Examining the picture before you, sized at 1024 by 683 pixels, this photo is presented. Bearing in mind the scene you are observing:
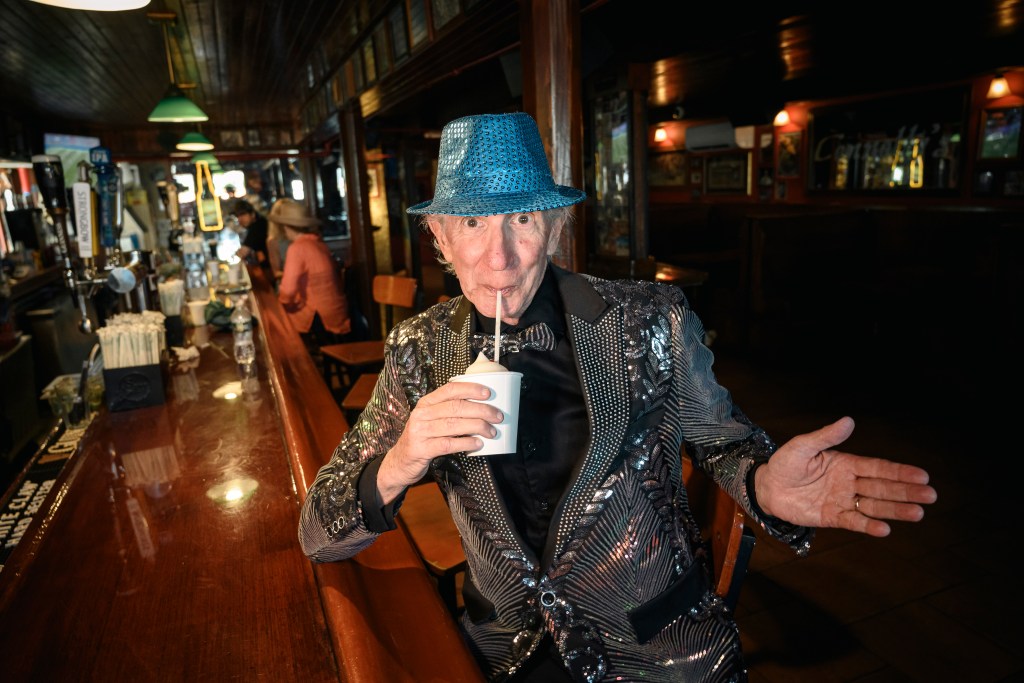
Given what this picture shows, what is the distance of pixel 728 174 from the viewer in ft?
38.5

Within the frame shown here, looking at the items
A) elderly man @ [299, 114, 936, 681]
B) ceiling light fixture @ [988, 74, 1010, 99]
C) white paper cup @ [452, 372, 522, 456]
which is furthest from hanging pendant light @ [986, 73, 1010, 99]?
white paper cup @ [452, 372, 522, 456]

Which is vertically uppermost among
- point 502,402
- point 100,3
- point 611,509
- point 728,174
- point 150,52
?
point 150,52

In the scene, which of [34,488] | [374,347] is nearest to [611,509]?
[34,488]

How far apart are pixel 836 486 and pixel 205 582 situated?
1.22 metres

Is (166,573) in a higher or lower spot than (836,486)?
lower

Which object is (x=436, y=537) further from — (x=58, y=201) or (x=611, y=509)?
(x=58, y=201)

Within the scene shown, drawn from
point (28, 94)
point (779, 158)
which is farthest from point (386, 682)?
point (779, 158)

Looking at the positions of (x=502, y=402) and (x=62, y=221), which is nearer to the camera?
(x=502, y=402)

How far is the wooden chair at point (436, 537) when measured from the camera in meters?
1.98

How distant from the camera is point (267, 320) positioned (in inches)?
164

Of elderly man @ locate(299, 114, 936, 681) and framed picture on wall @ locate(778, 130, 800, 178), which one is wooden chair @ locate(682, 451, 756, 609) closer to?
elderly man @ locate(299, 114, 936, 681)

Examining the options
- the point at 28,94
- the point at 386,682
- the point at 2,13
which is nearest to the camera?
the point at 386,682

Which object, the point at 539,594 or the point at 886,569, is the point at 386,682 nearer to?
the point at 539,594

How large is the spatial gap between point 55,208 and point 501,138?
219 centimetres
